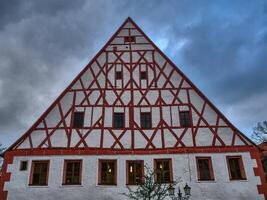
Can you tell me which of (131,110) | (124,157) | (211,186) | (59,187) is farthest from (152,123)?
(59,187)

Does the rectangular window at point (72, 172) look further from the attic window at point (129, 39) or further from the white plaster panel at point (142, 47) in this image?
the attic window at point (129, 39)

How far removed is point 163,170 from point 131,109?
13.2ft

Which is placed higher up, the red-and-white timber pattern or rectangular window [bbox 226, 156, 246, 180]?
the red-and-white timber pattern

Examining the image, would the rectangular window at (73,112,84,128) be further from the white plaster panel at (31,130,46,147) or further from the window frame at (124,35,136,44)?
the window frame at (124,35,136,44)

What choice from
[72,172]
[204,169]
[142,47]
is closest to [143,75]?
[142,47]

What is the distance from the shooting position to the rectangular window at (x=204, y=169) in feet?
52.1

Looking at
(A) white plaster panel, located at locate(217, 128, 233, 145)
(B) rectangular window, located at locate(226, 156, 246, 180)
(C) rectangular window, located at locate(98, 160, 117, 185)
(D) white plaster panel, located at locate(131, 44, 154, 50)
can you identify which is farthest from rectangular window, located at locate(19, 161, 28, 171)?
(B) rectangular window, located at locate(226, 156, 246, 180)

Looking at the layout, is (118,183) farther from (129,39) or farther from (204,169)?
(129,39)

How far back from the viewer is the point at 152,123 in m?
17.1

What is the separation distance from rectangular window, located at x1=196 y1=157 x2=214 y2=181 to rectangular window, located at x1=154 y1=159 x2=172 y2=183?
160cm

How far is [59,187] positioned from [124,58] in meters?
9.08

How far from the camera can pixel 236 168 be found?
16172mm

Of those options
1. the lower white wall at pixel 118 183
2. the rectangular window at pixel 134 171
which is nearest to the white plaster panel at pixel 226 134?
the lower white wall at pixel 118 183

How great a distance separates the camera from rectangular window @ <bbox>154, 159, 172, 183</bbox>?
16.0 metres
